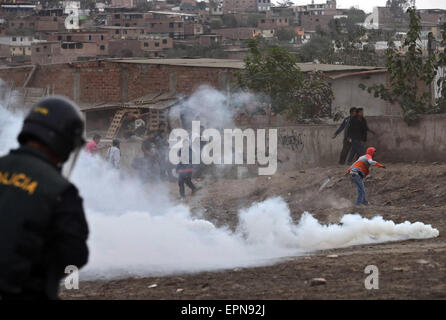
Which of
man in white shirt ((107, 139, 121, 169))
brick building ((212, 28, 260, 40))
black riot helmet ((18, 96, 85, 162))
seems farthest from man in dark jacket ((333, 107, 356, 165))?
brick building ((212, 28, 260, 40))

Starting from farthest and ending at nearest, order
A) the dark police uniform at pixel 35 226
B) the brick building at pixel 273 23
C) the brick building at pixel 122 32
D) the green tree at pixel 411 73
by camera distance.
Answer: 1. the brick building at pixel 273 23
2. the brick building at pixel 122 32
3. the green tree at pixel 411 73
4. the dark police uniform at pixel 35 226

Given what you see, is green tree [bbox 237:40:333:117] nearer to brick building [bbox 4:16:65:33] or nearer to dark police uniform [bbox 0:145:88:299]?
dark police uniform [bbox 0:145:88:299]

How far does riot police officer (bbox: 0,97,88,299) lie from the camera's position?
3576 mm

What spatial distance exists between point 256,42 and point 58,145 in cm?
2081

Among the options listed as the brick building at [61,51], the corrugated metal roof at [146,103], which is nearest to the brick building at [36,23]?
the brick building at [61,51]

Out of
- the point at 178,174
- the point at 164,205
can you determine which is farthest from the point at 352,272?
the point at 178,174

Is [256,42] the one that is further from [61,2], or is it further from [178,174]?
[61,2]

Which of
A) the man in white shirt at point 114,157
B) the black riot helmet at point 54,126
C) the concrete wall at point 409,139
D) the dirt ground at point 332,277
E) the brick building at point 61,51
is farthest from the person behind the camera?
the brick building at point 61,51

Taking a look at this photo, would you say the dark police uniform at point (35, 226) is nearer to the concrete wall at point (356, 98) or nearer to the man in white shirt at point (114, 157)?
the man in white shirt at point (114, 157)

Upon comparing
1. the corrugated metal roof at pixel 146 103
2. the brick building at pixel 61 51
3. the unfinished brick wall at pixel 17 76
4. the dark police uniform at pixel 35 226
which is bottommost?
the corrugated metal roof at pixel 146 103

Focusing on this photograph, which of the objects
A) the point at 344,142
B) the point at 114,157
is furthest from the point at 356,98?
the point at 114,157

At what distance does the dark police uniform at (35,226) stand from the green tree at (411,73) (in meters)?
16.5

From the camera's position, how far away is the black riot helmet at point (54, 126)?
12.4ft

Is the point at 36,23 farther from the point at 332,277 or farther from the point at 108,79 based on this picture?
the point at 332,277
